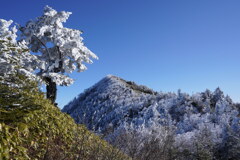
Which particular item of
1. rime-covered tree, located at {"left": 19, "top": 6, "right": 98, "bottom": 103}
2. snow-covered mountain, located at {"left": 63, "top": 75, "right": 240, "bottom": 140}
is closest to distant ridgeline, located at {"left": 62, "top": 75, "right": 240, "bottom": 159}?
snow-covered mountain, located at {"left": 63, "top": 75, "right": 240, "bottom": 140}

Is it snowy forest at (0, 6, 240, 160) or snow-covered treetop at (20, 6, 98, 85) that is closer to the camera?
snowy forest at (0, 6, 240, 160)

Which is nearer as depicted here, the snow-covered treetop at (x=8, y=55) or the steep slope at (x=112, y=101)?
the snow-covered treetop at (x=8, y=55)

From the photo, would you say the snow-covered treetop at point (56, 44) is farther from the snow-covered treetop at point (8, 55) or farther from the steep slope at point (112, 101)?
the steep slope at point (112, 101)

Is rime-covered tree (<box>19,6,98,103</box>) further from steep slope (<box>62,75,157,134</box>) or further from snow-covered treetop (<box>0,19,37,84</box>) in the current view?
steep slope (<box>62,75,157,134</box>)

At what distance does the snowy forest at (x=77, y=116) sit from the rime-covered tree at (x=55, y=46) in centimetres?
5

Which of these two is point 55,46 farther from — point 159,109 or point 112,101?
point 112,101

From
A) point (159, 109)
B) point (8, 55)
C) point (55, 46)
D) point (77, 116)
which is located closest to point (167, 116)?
point (159, 109)

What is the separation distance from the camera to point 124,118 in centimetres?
2238

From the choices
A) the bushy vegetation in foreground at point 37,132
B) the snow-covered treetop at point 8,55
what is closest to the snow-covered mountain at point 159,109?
the bushy vegetation in foreground at point 37,132

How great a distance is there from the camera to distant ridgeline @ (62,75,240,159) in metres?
10.8

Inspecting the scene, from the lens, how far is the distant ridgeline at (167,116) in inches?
427

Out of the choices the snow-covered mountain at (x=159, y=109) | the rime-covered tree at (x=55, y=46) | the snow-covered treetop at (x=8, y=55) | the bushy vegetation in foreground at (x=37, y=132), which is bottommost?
the bushy vegetation in foreground at (x=37, y=132)

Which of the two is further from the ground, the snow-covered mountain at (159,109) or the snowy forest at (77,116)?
the snow-covered mountain at (159,109)

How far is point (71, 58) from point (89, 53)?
1.14 meters
